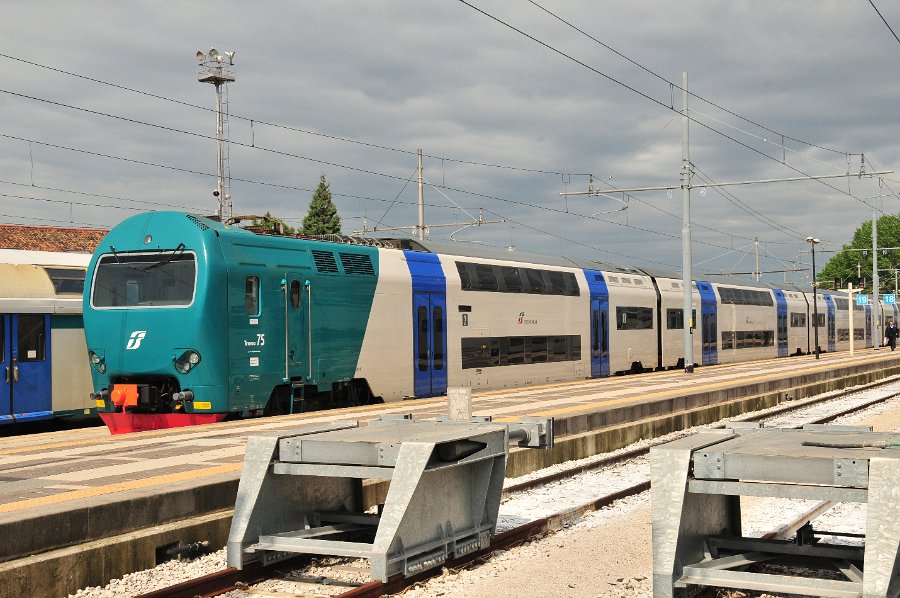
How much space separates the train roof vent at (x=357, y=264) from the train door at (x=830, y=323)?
129ft

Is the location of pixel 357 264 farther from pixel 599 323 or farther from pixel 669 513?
pixel 669 513

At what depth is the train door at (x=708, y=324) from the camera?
118ft

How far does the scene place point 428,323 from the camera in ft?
66.5

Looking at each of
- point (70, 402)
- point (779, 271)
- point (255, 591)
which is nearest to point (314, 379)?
point (70, 402)

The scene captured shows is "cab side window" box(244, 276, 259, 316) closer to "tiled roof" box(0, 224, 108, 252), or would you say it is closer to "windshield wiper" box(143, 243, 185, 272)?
"windshield wiper" box(143, 243, 185, 272)

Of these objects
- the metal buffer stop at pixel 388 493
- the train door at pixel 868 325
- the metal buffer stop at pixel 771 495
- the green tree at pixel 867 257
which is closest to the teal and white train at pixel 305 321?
the metal buffer stop at pixel 388 493

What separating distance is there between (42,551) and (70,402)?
11020 millimetres

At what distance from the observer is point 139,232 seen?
15633mm

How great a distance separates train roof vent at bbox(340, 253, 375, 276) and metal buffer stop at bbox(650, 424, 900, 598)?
11.3 meters

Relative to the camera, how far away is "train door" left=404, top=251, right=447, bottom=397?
19875mm

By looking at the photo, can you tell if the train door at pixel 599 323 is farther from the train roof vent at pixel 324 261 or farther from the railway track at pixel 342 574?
the railway track at pixel 342 574

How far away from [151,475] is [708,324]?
30.2m

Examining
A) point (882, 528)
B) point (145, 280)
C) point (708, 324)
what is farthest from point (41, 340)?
point (708, 324)

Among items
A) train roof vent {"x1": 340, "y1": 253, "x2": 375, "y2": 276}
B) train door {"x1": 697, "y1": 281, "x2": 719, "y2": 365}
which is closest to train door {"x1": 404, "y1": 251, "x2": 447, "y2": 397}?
train roof vent {"x1": 340, "y1": 253, "x2": 375, "y2": 276}
